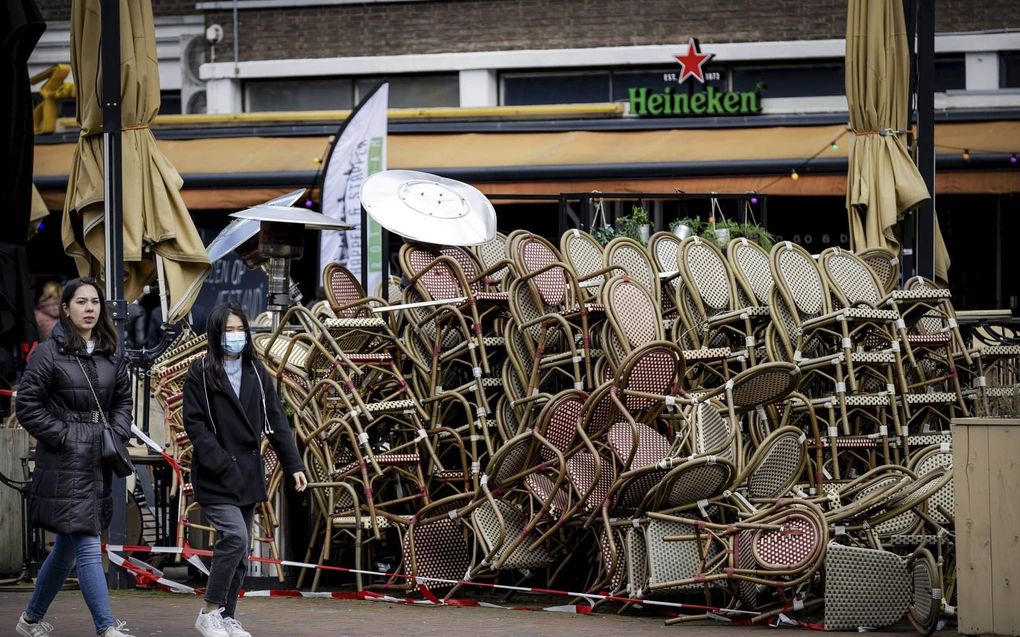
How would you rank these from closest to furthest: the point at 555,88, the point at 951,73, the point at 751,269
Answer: the point at 751,269
the point at 951,73
the point at 555,88

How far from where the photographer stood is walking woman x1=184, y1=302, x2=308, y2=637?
649 centimetres

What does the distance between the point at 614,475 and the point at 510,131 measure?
10552mm

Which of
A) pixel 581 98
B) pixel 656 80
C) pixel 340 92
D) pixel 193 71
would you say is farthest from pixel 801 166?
pixel 193 71

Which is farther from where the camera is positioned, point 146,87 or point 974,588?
point 146,87

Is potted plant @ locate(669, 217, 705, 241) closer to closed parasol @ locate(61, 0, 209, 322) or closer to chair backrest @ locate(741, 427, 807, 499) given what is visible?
chair backrest @ locate(741, 427, 807, 499)

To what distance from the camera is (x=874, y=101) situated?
426 inches

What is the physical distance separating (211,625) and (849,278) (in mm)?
4798

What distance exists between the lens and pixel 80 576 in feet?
21.1

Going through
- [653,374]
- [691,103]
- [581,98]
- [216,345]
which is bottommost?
[653,374]

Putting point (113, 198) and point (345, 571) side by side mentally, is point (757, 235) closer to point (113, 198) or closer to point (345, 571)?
point (345, 571)

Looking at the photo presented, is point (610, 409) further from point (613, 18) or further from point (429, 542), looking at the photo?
point (613, 18)

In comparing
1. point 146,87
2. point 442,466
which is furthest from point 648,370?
point 146,87

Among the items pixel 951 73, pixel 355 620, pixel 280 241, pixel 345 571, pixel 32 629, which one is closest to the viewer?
pixel 32 629

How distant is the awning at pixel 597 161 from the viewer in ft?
51.3
